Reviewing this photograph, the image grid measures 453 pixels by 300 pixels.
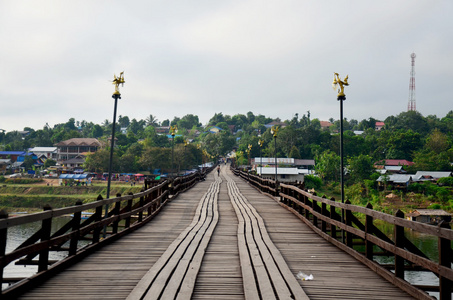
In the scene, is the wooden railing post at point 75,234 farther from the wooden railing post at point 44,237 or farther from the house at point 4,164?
the house at point 4,164

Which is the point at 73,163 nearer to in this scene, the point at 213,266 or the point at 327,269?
the point at 213,266

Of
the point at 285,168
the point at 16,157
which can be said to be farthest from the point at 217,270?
the point at 16,157

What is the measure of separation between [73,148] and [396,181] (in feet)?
316

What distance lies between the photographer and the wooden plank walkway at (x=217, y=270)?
4.79 meters

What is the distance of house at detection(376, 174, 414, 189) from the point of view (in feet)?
235

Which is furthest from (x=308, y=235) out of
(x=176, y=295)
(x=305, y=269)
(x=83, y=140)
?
(x=83, y=140)

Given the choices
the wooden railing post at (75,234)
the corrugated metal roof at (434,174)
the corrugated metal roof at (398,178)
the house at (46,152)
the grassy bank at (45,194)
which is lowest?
the grassy bank at (45,194)

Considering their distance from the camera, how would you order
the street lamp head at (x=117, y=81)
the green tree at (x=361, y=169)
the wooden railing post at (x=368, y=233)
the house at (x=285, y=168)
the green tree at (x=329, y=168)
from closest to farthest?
the wooden railing post at (x=368, y=233) < the street lamp head at (x=117, y=81) < the house at (x=285, y=168) < the green tree at (x=361, y=169) < the green tree at (x=329, y=168)

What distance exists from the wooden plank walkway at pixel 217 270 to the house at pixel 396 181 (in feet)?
227

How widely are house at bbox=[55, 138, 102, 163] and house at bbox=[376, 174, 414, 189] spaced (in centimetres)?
8465

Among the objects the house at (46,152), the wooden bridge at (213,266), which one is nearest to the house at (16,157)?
the house at (46,152)

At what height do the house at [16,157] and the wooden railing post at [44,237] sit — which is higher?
the house at [16,157]

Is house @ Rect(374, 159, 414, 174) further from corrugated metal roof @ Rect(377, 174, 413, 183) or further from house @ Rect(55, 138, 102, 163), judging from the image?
house @ Rect(55, 138, 102, 163)

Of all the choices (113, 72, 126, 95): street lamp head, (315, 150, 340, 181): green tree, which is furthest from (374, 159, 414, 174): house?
(113, 72, 126, 95): street lamp head
